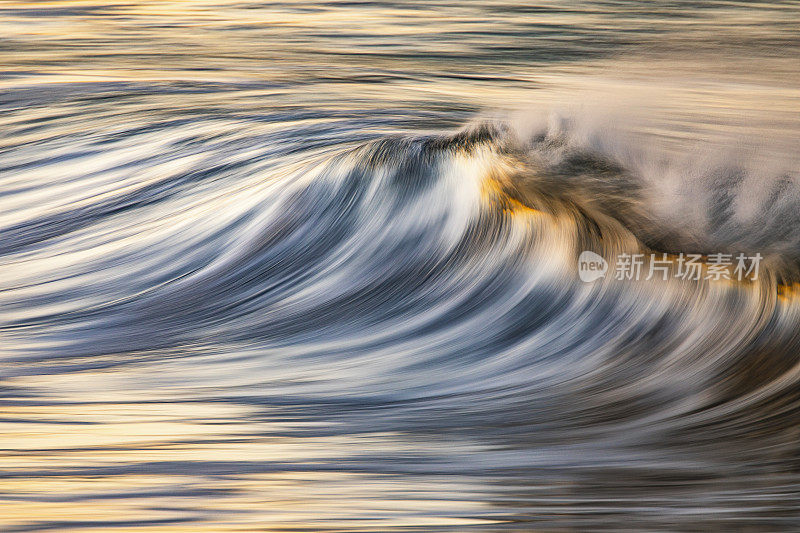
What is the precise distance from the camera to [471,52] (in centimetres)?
471

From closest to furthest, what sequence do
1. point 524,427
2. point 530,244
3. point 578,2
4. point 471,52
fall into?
point 524,427 → point 530,244 → point 471,52 → point 578,2

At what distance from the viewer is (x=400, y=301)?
2.19m

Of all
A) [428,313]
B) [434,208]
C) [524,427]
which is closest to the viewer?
[524,427]

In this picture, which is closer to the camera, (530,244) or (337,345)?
(337,345)

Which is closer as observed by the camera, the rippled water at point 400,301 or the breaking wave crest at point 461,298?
the rippled water at point 400,301

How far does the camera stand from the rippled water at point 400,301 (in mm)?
1250

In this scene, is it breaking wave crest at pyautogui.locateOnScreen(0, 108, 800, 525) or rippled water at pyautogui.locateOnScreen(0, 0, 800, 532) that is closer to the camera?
rippled water at pyautogui.locateOnScreen(0, 0, 800, 532)

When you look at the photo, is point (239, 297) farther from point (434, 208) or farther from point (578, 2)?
point (578, 2)

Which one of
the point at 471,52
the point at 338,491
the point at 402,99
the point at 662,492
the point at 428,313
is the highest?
the point at 471,52

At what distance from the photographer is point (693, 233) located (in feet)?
6.70

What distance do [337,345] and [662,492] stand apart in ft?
2.87

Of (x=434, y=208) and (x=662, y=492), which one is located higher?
(x=434, y=208)

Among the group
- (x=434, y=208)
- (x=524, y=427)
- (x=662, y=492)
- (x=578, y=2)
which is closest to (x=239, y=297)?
(x=434, y=208)

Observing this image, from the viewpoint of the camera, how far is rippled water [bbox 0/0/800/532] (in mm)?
1250
